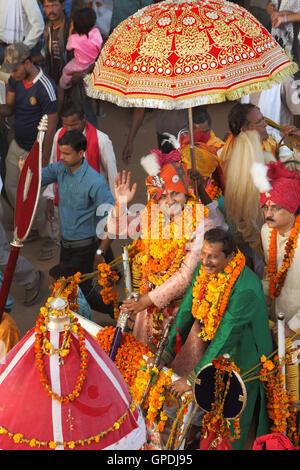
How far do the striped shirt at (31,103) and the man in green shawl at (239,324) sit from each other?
3147 millimetres

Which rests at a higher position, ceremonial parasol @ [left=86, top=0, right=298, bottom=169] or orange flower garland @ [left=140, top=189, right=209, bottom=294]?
ceremonial parasol @ [left=86, top=0, right=298, bottom=169]

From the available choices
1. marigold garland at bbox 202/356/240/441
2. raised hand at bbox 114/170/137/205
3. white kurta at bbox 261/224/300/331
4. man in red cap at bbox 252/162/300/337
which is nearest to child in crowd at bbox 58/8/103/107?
raised hand at bbox 114/170/137/205

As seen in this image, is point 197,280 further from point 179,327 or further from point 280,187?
point 280,187

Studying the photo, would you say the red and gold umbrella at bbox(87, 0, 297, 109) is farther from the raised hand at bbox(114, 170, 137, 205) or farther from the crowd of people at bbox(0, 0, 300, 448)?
the raised hand at bbox(114, 170, 137, 205)

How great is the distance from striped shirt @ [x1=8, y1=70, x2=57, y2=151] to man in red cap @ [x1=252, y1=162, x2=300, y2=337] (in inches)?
110

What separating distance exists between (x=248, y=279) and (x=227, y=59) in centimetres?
119

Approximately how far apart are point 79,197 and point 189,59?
1859mm

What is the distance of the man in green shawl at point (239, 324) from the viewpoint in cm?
401

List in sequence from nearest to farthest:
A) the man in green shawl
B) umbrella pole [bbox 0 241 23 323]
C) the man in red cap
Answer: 1. umbrella pole [bbox 0 241 23 323]
2. the man in green shawl
3. the man in red cap

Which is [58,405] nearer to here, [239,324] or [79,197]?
[239,324]

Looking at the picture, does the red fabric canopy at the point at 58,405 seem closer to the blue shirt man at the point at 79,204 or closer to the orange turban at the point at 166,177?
the orange turban at the point at 166,177

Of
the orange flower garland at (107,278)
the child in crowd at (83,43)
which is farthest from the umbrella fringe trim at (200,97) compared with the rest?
the child in crowd at (83,43)

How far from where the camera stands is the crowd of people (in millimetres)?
4113

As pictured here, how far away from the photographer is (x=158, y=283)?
4508 mm
